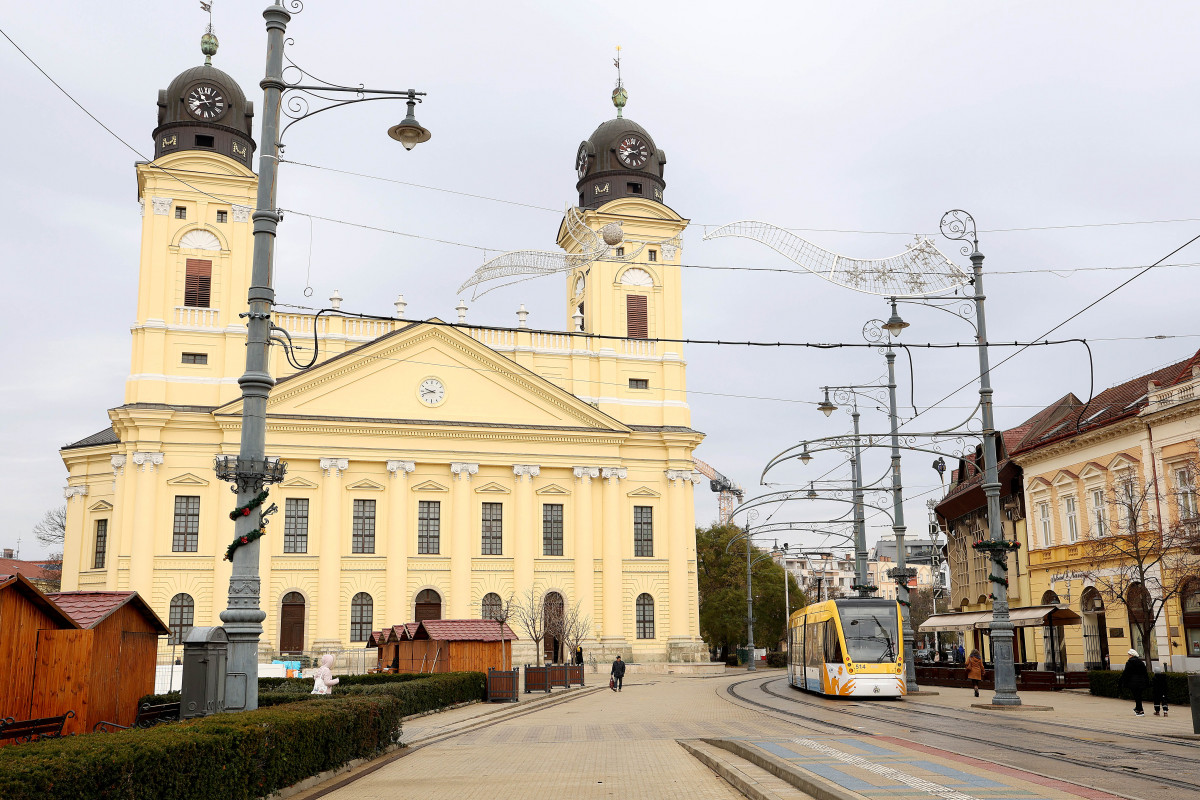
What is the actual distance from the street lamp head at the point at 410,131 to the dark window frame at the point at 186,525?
43.0m

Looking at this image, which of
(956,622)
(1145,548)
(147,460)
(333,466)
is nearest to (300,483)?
(333,466)

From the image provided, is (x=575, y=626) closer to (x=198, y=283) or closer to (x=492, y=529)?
(x=492, y=529)

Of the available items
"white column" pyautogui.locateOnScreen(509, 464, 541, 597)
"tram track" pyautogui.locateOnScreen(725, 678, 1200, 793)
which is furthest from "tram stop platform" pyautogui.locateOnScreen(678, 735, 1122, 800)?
"white column" pyautogui.locateOnScreen(509, 464, 541, 597)

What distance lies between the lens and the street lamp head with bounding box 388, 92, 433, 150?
1503 cm

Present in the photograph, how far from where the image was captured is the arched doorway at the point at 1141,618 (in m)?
31.1

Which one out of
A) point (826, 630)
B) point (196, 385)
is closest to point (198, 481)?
point (196, 385)

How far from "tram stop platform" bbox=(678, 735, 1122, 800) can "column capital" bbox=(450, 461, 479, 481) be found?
132ft

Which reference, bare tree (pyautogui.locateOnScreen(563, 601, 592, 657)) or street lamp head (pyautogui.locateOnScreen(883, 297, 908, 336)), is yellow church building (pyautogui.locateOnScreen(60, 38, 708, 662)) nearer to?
bare tree (pyautogui.locateOnScreen(563, 601, 592, 657))

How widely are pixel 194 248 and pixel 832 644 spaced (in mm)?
39724

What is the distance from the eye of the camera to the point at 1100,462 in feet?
129

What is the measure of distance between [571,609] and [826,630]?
27.6 m

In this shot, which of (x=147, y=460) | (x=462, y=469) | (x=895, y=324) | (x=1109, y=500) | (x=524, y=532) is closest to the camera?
(x=895, y=324)

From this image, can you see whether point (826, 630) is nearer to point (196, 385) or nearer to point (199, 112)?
point (196, 385)

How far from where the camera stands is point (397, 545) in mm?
54812
